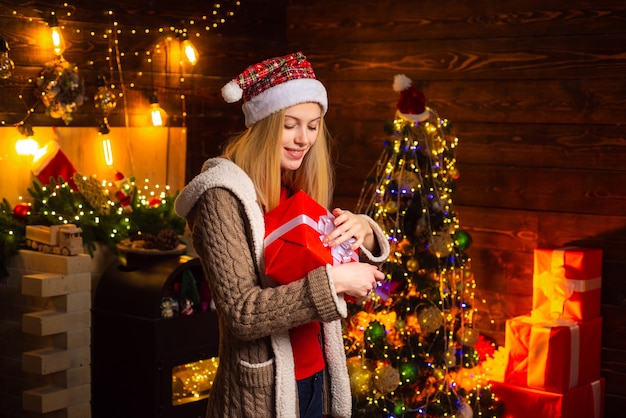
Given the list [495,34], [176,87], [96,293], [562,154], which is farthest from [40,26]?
[562,154]

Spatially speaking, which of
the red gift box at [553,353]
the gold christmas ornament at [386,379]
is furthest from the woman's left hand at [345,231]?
the red gift box at [553,353]

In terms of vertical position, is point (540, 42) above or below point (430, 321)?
above

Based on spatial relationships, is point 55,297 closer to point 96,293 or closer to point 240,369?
point 96,293

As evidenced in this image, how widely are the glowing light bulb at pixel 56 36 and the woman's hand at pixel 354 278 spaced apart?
8.19 feet

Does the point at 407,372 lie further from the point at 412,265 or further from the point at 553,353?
the point at 553,353

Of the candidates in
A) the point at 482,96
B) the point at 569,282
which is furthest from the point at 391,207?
the point at 482,96

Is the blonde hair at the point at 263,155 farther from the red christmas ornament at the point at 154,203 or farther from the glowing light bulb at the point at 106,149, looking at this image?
the glowing light bulb at the point at 106,149

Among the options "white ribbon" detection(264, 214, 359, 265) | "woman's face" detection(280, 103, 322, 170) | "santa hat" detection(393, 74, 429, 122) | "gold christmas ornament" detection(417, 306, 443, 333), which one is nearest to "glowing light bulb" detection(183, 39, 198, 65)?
"santa hat" detection(393, 74, 429, 122)

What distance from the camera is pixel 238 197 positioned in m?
1.86

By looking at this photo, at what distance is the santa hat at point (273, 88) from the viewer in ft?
6.41

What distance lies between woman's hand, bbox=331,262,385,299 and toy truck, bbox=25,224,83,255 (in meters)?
2.00

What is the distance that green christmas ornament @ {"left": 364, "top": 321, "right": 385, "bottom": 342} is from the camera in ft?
11.7

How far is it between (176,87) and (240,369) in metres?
2.87

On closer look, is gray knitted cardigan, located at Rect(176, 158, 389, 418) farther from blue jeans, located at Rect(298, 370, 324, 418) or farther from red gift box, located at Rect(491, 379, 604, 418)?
red gift box, located at Rect(491, 379, 604, 418)
